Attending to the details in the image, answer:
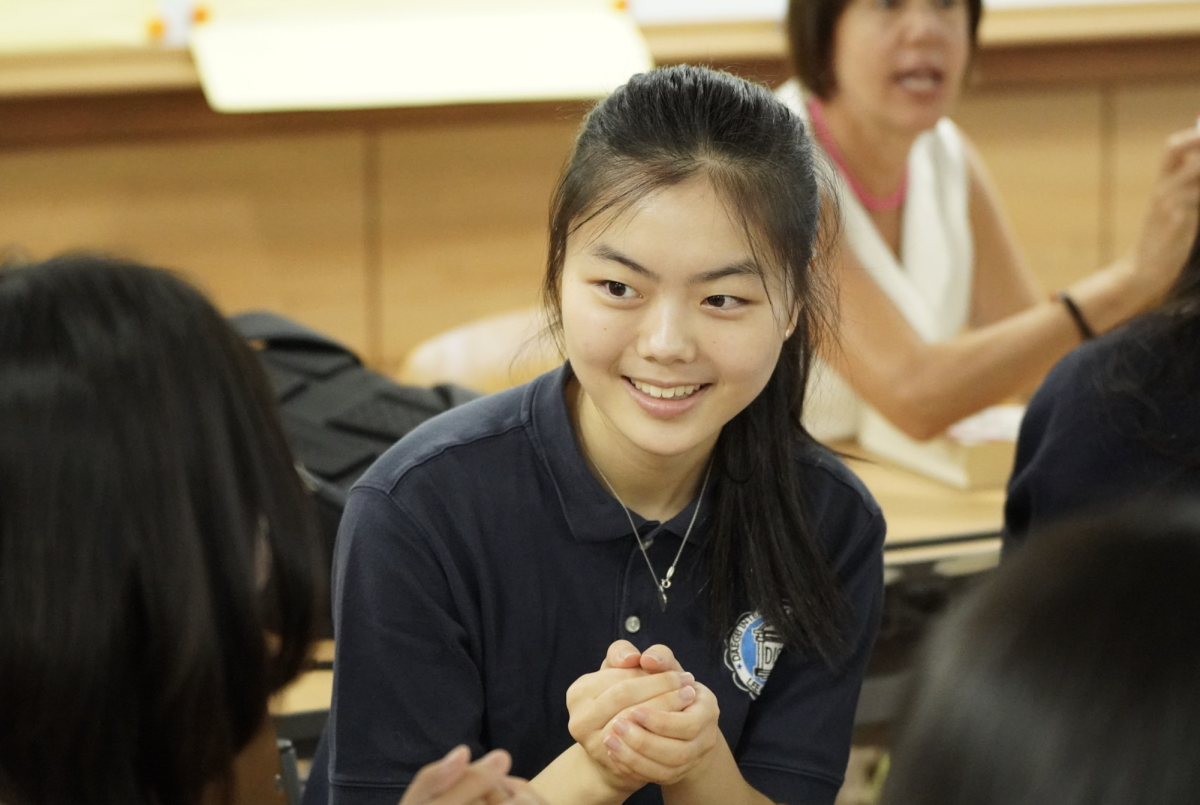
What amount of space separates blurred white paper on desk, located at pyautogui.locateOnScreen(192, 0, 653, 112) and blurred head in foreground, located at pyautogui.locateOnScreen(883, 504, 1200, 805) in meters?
2.32

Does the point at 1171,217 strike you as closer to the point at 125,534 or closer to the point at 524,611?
the point at 524,611

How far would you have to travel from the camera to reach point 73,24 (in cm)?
270

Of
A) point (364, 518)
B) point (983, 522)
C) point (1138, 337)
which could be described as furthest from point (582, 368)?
point (983, 522)

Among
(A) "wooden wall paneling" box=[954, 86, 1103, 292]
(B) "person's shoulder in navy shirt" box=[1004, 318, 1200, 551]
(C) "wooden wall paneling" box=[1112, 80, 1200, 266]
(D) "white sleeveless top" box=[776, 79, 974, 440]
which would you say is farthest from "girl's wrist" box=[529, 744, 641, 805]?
(C) "wooden wall paneling" box=[1112, 80, 1200, 266]

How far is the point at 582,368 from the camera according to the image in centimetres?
119

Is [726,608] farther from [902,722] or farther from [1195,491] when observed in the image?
[902,722]

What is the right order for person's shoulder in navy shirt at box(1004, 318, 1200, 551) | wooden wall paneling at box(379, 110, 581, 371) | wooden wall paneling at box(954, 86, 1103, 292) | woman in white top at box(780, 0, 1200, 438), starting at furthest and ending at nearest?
wooden wall paneling at box(954, 86, 1103, 292) → wooden wall paneling at box(379, 110, 581, 371) → woman in white top at box(780, 0, 1200, 438) → person's shoulder in navy shirt at box(1004, 318, 1200, 551)

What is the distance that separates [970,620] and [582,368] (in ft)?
1.90

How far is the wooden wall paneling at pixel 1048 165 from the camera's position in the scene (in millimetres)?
3402

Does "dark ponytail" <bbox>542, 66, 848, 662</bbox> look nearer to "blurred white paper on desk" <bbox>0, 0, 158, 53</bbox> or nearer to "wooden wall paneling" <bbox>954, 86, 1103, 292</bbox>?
"blurred white paper on desk" <bbox>0, 0, 158, 53</bbox>

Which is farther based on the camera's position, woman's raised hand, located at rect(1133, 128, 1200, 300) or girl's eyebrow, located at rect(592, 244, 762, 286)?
A: woman's raised hand, located at rect(1133, 128, 1200, 300)

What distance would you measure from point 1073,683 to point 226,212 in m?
2.72

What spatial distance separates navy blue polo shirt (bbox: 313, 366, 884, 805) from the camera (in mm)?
1144

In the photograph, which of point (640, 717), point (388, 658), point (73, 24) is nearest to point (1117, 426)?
point (640, 717)
